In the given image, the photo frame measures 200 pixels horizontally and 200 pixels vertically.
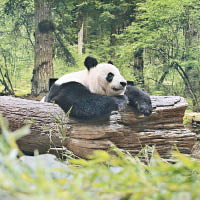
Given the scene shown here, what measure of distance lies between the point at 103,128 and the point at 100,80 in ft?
1.70

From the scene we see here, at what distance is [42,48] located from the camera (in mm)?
7555

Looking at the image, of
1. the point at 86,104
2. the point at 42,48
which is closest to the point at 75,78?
the point at 86,104

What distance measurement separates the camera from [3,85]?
8.90 m

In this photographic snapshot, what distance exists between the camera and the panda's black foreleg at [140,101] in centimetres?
249

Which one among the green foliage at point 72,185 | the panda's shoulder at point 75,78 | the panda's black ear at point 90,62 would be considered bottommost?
the panda's shoulder at point 75,78

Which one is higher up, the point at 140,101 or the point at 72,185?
the point at 72,185

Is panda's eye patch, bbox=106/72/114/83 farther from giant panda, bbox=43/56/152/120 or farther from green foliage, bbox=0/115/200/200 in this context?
green foliage, bbox=0/115/200/200

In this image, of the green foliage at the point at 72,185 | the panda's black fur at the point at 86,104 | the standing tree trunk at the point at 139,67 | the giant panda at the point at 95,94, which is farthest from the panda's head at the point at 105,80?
the standing tree trunk at the point at 139,67

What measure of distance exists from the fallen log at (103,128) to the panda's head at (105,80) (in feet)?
0.75

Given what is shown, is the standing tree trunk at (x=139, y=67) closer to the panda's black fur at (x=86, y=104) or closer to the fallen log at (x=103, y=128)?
the fallen log at (x=103, y=128)

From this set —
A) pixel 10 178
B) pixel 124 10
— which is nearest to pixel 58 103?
→ pixel 10 178

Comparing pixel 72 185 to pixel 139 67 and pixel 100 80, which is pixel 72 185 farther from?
pixel 139 67

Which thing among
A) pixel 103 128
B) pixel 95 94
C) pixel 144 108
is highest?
pixel 95 94

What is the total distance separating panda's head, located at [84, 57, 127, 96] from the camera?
2.56 meters
